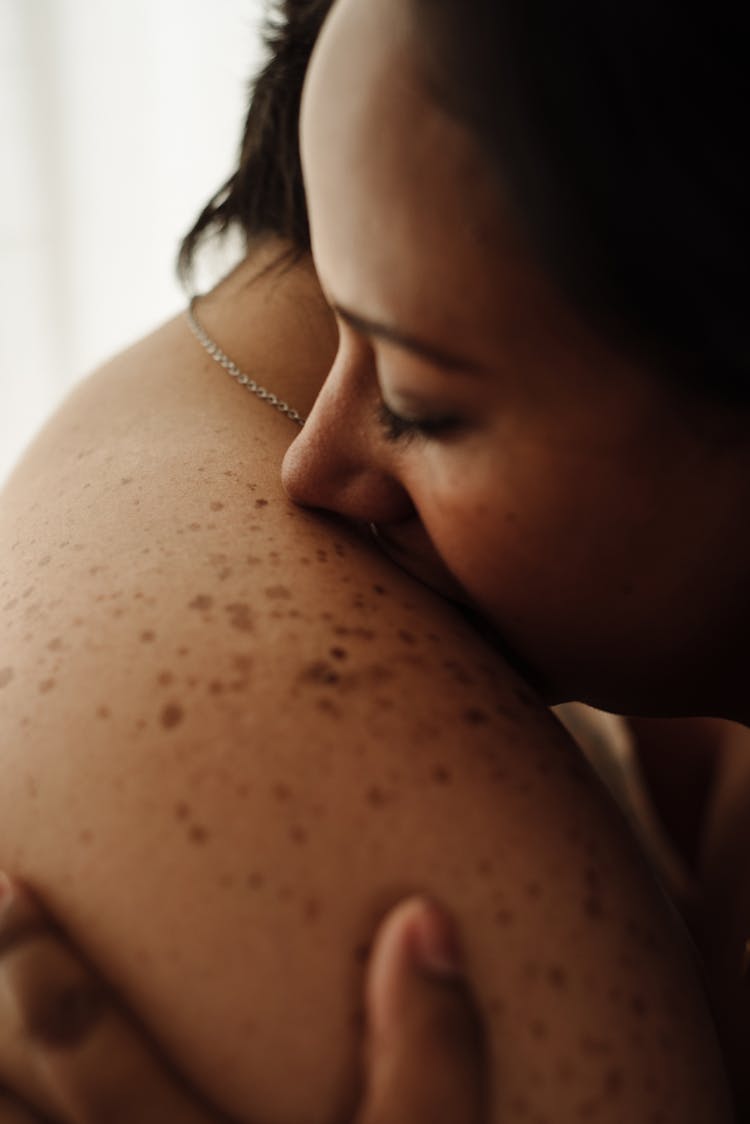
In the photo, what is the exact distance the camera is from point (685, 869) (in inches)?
46.9

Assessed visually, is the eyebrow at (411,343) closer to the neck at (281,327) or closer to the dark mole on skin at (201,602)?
the dark mole on skin at (201,602)

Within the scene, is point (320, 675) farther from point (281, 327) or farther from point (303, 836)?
point (281, 327)

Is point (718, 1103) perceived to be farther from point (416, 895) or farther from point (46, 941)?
point (46, 941)

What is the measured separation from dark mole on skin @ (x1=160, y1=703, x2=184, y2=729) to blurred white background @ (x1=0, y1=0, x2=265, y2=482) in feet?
5.09

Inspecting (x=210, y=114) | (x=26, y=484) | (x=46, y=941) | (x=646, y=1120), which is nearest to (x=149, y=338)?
(x=26, y=484)

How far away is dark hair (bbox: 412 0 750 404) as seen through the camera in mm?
462

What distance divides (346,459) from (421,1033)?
0.38 metres

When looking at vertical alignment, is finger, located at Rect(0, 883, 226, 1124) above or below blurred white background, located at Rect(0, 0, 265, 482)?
below

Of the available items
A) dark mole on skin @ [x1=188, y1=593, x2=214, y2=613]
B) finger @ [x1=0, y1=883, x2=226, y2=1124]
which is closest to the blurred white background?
dark mole on skin @ [x1=188, y1=593, x2=214, y2=613]

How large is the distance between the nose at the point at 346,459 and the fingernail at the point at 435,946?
311 mm

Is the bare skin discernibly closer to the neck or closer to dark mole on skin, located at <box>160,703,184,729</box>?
dark mole on skin, located at <box>160,703,184,729</box>

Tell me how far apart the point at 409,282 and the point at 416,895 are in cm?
34

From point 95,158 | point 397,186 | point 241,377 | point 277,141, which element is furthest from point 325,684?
point 95,158

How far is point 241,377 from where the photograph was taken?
90cm
